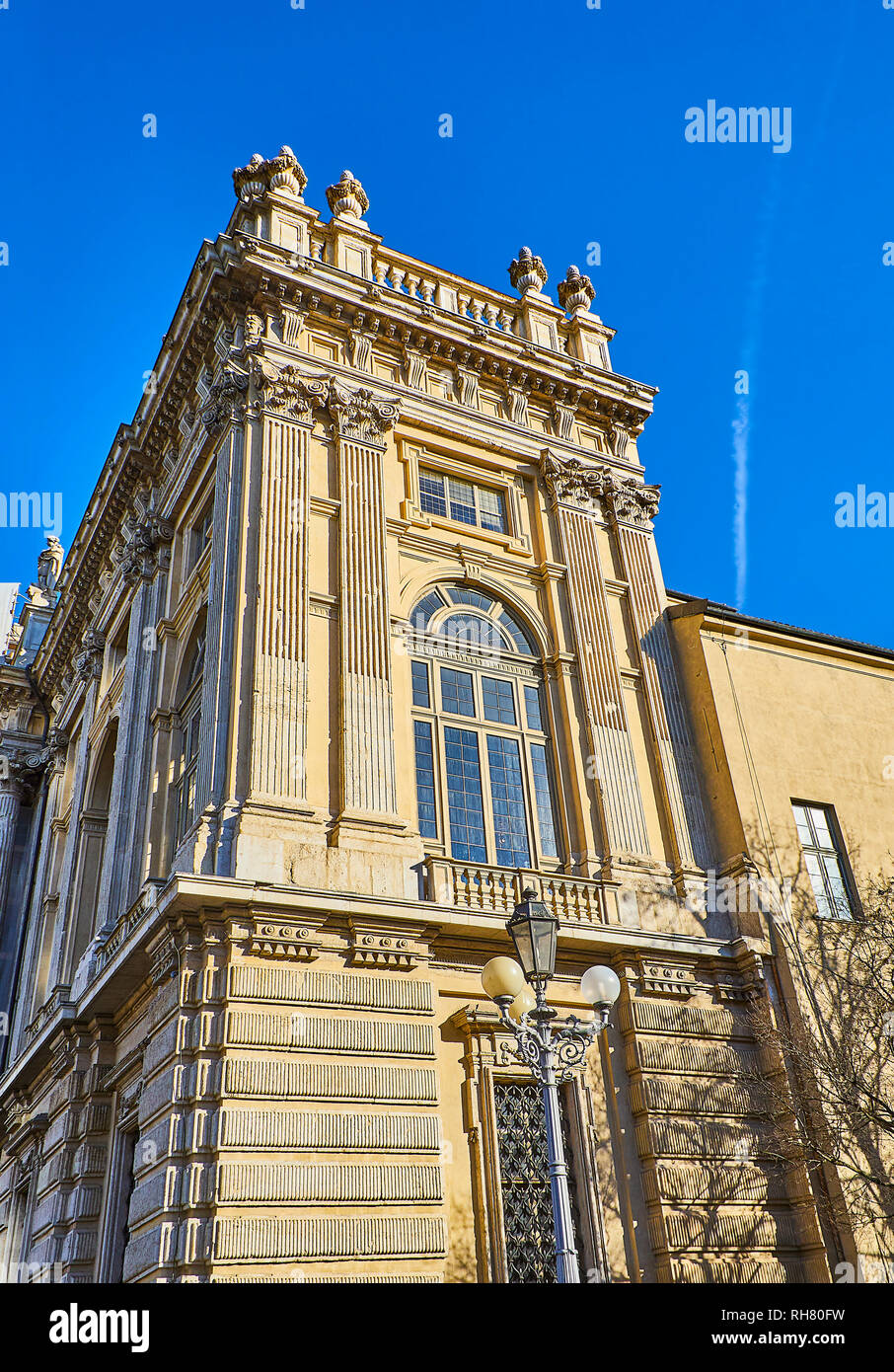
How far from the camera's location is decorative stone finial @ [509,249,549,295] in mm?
25491

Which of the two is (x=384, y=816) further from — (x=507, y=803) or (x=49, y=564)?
(x=49, y=564)

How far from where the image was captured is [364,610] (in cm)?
1809

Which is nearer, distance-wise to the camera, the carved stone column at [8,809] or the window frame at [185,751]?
the window frame at [185,751]

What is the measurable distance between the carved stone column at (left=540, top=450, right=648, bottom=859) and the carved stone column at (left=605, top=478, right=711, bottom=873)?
57 centimetres

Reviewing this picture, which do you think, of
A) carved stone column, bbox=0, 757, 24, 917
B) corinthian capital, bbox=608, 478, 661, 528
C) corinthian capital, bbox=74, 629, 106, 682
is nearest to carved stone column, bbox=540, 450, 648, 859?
corinthian capital, bbox=608, 478, 661, 528

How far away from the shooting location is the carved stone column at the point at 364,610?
54.2 feet

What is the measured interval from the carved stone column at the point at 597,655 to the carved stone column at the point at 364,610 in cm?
397

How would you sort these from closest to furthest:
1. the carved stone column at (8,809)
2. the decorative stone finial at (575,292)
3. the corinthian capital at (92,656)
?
1. the decorative stone finial at (575,292)
2. the corinthian capital at (92,656)
3. the carved stone column at (8,809)

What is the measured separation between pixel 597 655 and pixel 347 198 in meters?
11.4

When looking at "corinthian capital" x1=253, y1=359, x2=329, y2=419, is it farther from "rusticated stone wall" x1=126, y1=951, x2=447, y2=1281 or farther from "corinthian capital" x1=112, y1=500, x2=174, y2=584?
"rusticated stone wall" x1=126, y1=951, x2=447, y2=1281

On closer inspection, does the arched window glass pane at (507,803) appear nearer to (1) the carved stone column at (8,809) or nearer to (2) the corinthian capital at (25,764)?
(2) the corinthian capital at (25,764)

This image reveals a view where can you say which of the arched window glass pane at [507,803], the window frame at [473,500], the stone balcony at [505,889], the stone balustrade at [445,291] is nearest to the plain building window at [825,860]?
the stone balcony at [505,889]

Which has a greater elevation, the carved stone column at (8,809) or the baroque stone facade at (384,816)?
the carved stone column at (8,809)
